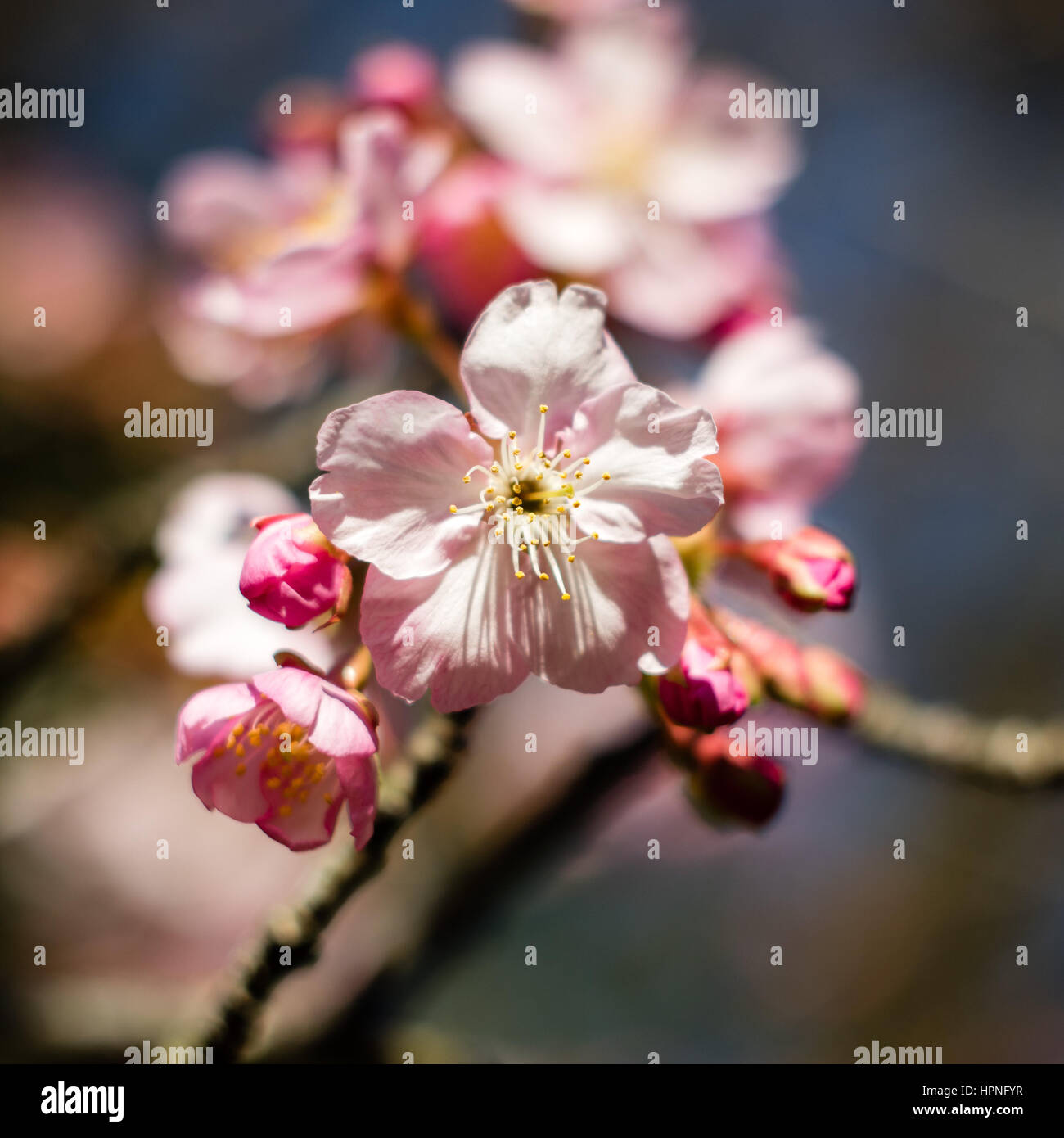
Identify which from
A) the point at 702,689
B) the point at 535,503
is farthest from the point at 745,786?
the point at 535,503

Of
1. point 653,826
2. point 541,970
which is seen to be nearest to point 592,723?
point 653,826

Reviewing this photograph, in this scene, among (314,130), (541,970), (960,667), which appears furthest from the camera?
(960,667)

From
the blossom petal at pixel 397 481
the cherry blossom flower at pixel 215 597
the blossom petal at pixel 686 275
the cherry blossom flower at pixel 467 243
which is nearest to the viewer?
the blossom petal at pixel 397 481

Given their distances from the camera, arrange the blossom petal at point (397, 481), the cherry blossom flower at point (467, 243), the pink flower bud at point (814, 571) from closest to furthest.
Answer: the blossom petal at point (397, 481), the pink flower bud at point (814, 571), the cherry blossom flower at point (467, 243)

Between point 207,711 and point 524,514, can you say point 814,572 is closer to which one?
point 524,514

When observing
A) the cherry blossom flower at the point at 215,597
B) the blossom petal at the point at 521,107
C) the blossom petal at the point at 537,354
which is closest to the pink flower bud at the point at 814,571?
the blossom petal at the point at 537,354

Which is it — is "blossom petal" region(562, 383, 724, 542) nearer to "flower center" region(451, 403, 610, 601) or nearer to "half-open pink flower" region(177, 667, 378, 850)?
"flower center" region(451, 403, 610, 601)

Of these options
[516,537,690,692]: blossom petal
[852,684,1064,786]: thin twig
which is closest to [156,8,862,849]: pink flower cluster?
[516,537,690,692]: blossom petal

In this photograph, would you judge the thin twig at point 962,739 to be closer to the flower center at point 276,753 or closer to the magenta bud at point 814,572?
the magenta bud at point 814,572

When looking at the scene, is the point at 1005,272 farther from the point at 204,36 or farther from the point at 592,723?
the point at 204,36
